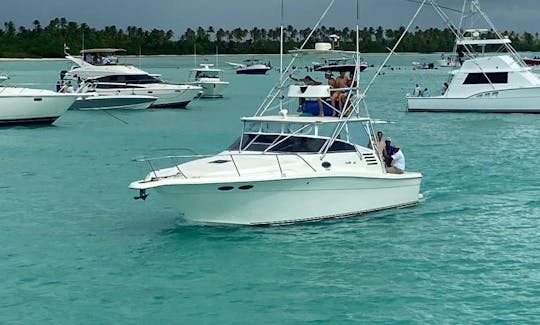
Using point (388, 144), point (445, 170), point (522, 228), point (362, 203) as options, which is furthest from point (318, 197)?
point (445, 170)

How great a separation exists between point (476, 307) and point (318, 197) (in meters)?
6.13

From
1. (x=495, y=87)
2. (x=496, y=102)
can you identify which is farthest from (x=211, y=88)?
(x=496, y=102)

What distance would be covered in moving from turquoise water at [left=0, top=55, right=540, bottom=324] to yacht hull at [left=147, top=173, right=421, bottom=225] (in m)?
0.32

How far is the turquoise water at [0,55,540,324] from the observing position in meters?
16.1

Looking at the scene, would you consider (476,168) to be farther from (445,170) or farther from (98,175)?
(98,175)

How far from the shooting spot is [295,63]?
88.0 feet

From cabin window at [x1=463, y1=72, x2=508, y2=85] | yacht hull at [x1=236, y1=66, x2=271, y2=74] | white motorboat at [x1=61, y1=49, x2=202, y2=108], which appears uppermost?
cabin window at [x1=463, y1=72, x2=508, y2=85]

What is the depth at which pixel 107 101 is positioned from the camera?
211 ft

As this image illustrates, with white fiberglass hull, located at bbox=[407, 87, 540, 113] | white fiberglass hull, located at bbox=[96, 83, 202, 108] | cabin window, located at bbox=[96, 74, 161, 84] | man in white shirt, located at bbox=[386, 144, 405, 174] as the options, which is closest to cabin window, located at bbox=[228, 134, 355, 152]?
man in white shirt, located at bbox=[386, 144, 405, 174]

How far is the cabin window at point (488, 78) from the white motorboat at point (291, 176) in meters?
37.2

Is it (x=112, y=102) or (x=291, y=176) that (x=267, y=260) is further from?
(x=112, y=102)

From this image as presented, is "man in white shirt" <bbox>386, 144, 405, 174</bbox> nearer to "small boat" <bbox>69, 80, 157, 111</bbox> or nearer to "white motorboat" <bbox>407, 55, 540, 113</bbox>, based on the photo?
"white motorboat" <bbox>407, 55, 540, 113</bbox>

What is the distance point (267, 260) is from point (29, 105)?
34220 mm

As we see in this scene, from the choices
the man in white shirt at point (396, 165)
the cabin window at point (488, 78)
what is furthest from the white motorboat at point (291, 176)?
the cabin window at point (488, 78)
